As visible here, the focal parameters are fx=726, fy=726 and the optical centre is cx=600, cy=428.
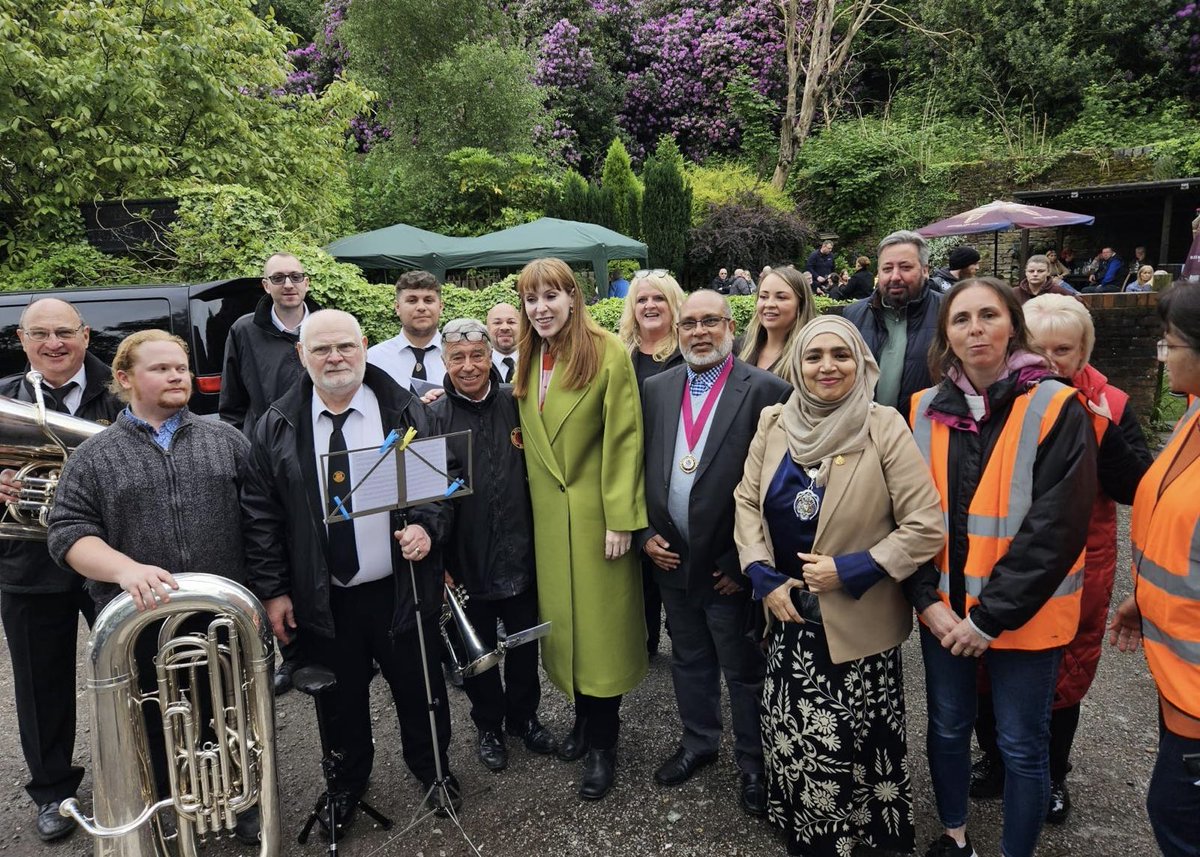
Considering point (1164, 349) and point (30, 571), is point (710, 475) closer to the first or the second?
point (1164, 349)

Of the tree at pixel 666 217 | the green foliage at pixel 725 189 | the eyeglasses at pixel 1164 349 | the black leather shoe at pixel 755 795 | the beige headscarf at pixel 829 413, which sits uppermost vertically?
the green foliage at pixel 725 189

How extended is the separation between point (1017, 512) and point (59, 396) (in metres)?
3.69

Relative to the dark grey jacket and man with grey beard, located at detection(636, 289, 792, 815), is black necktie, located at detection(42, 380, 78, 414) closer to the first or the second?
the dark grey jacket

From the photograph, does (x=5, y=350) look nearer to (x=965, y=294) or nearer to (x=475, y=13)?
(x=965, y=294)

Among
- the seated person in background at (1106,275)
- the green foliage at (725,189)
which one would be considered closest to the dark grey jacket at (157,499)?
the seated person in background at (1106,275)

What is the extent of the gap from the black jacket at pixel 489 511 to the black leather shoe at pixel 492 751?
73 centimetres

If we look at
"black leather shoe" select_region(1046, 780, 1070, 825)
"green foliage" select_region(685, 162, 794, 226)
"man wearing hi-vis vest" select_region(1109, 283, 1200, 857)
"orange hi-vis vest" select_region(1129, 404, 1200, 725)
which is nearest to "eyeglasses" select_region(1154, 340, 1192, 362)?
"man wearing hi-vis vest" select_region(1109, 283, 1200, 857)

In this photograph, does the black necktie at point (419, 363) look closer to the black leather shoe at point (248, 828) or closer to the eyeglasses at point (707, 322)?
the eyeglasses at point (707, 322)

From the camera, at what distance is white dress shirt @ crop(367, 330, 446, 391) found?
14.6 ft

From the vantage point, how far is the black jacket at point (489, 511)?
3148mm

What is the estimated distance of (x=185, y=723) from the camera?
97.3 inches

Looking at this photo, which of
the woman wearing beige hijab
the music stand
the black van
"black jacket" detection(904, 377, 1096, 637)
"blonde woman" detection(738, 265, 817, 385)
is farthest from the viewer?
the black van

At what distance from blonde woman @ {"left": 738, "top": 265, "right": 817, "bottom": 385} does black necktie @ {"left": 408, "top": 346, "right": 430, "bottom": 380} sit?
2012 millimetres

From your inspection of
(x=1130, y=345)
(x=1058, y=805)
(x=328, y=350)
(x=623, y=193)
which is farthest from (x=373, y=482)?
(x=623, y=193)
